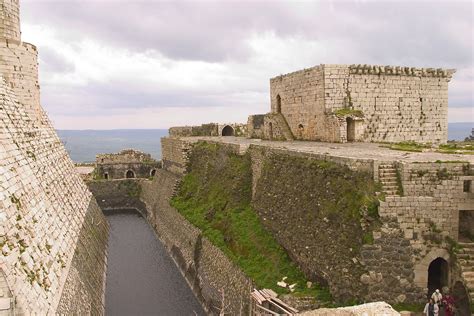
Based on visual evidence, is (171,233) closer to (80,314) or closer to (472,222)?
(80,314)

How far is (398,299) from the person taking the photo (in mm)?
10641

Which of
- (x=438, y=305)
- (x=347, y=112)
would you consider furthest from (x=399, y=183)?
(x=347, y=112)

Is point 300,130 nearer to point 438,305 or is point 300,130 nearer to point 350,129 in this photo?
point 350,129

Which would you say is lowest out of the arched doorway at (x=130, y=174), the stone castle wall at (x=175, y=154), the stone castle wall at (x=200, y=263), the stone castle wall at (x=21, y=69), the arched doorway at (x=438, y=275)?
the stone castle wall at (x=200, y=263)

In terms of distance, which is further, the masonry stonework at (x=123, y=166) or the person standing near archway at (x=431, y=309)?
the masonry stonework at (x=123, y=166)

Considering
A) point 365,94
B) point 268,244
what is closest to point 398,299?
point 268,244

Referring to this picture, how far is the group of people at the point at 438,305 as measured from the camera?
397 inches

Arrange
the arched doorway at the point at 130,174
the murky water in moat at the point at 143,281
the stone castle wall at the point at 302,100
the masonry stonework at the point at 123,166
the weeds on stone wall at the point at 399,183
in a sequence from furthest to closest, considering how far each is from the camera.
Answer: the arched doorway at the point at 130,174 < the masonry stonework at the point at 123,166 < the stone castle wall at the point at 302,100 < the murky water in moat at the point at 143,281 < the weeds on stone wall at the point at 399,183

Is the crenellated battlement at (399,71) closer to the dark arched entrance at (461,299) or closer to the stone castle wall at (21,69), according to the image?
the dark arched entrance at (461,299)

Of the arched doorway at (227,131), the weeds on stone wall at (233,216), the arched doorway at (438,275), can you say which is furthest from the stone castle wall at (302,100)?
the arched doorway at (227,131)

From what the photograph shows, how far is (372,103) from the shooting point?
874 inches

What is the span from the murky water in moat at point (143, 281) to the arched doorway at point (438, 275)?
8.90 meters

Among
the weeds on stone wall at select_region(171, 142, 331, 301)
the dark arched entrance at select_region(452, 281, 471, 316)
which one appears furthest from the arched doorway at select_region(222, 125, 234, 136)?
the dark arched entrance at select_region(452, 281, 471, 316)

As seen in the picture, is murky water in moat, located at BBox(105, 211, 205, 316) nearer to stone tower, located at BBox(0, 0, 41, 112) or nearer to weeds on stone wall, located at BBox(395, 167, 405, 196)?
stone tower, located at BBox(0, 0, 41, 112)
